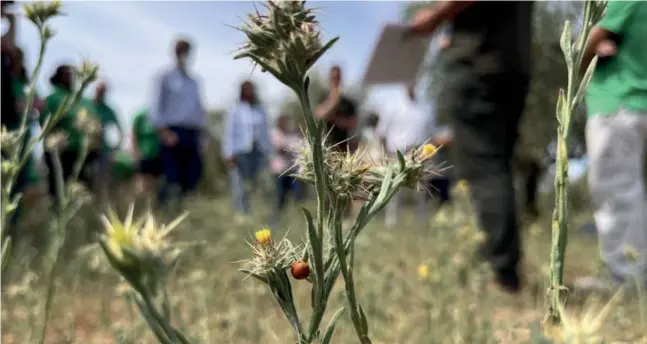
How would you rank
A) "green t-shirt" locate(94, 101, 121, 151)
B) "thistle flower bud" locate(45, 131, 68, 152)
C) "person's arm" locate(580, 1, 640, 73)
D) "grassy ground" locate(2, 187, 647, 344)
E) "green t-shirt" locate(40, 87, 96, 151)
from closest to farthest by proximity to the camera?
"thistle flower bud" locate(45, 131, 68, 152) < "grassy ground" locate(2, 187, 647, 344) < "person's arm" locate(580, 1, 640, 73) < "green t-shirt" locate(40, 87, 96, 151) < "green t-shirt" locate(94, 101, 121, 151)

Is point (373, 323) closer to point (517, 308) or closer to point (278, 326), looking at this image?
point (278, 326)

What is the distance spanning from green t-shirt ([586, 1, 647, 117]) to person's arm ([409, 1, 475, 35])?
2.46ft

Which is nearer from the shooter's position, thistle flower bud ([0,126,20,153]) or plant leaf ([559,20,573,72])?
plant leaf ([559,20,573,72])

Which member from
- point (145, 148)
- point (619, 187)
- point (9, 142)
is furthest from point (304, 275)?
→ point (145, 148)

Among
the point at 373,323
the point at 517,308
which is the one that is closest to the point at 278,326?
the point at 373,323

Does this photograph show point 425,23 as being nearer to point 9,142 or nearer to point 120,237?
point 9,142

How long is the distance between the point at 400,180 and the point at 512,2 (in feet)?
8.53

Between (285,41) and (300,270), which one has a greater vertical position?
(285,41)

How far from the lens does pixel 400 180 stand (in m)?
0.77

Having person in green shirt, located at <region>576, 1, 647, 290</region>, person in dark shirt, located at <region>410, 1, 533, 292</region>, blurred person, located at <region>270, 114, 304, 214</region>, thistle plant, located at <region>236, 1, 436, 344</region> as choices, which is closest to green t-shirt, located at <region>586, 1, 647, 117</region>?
person in green shirt, located at <region>576, 1, 647, 290</region>

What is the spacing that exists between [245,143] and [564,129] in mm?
5663

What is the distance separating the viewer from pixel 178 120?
6059 millimetres

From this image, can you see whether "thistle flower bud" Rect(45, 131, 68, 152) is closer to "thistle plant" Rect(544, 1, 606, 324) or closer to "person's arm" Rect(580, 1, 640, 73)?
"thistle plant" Rect(544, 1, 606, 324)

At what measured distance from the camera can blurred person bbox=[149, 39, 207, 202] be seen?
6027 millimetres
